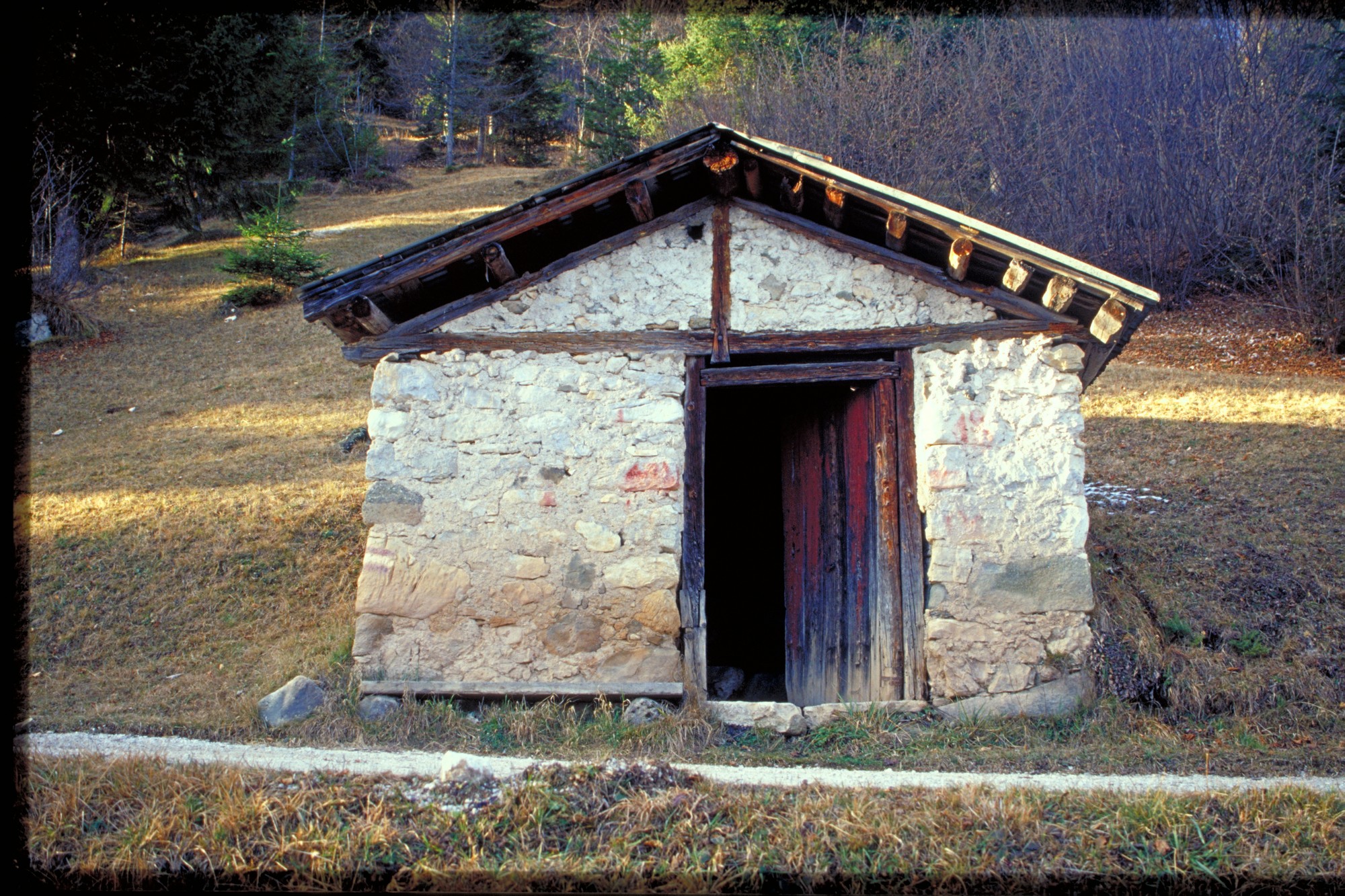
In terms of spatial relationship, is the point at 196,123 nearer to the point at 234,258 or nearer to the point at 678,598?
the point at 234,258

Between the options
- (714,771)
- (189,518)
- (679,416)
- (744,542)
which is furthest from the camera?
(744,542)

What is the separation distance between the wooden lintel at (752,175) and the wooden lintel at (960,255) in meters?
1.41

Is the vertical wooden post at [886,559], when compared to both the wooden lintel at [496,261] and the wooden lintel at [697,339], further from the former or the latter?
the wooden lintel at [496,261]

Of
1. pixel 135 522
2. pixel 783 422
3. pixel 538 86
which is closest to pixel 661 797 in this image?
pixel 783 422

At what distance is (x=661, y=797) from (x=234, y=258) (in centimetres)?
1723

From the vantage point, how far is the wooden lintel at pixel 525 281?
628 cm

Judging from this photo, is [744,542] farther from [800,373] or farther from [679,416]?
[679,416]

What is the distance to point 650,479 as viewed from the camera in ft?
20.4

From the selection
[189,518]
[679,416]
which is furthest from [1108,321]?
[189,518]

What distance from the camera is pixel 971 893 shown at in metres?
3.67

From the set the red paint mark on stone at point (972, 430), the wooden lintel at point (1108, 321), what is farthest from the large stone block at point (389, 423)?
the wooden lintel at point (1108, 321)

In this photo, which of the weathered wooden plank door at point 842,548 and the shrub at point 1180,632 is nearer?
the weathered wooden plank door at point 842,548

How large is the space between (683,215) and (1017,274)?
2.34 m

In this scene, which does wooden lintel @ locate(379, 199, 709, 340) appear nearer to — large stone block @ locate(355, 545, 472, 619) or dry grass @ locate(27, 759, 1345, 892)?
large stone block @ locate(355, 545, 472, 619)
